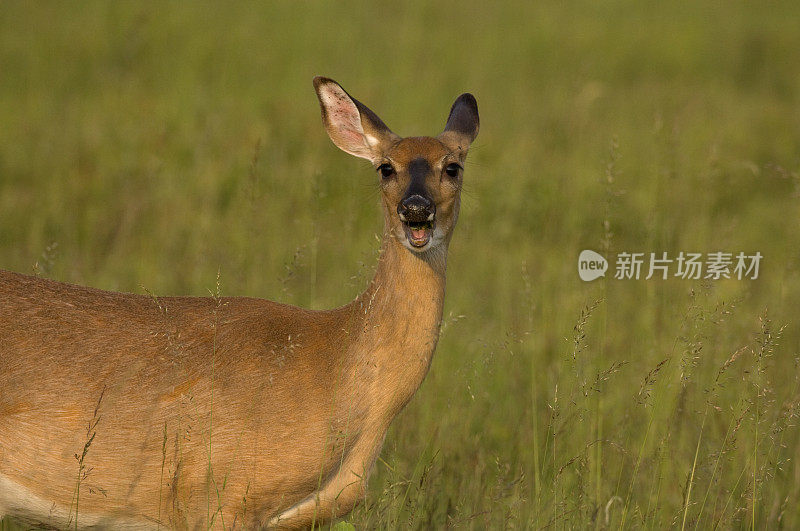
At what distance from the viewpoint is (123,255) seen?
824 cm

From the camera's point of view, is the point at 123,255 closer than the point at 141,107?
Yes

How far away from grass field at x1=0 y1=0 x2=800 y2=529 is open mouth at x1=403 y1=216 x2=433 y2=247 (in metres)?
0.43

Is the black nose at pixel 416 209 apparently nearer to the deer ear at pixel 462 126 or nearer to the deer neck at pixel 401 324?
the deer neck at pixel 401 324

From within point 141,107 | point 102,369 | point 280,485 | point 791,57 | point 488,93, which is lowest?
point 280,485

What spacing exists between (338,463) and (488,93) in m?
10.5

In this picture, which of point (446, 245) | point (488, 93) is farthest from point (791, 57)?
point (446, 245)

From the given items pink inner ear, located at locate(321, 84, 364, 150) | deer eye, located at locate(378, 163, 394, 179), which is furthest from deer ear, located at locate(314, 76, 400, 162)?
deer eye, located at locate(378, 163, 394, 179)

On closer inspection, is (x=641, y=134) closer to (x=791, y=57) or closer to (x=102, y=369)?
(x=791, y=57)

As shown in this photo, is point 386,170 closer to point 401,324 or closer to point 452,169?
point 452,169

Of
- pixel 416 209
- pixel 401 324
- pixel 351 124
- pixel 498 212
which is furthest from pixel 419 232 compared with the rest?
pixel 498 212

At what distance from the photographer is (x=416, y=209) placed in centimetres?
432

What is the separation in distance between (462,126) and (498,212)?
14.6 feet

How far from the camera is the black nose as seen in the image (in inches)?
170

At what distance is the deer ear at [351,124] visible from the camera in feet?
16.6
